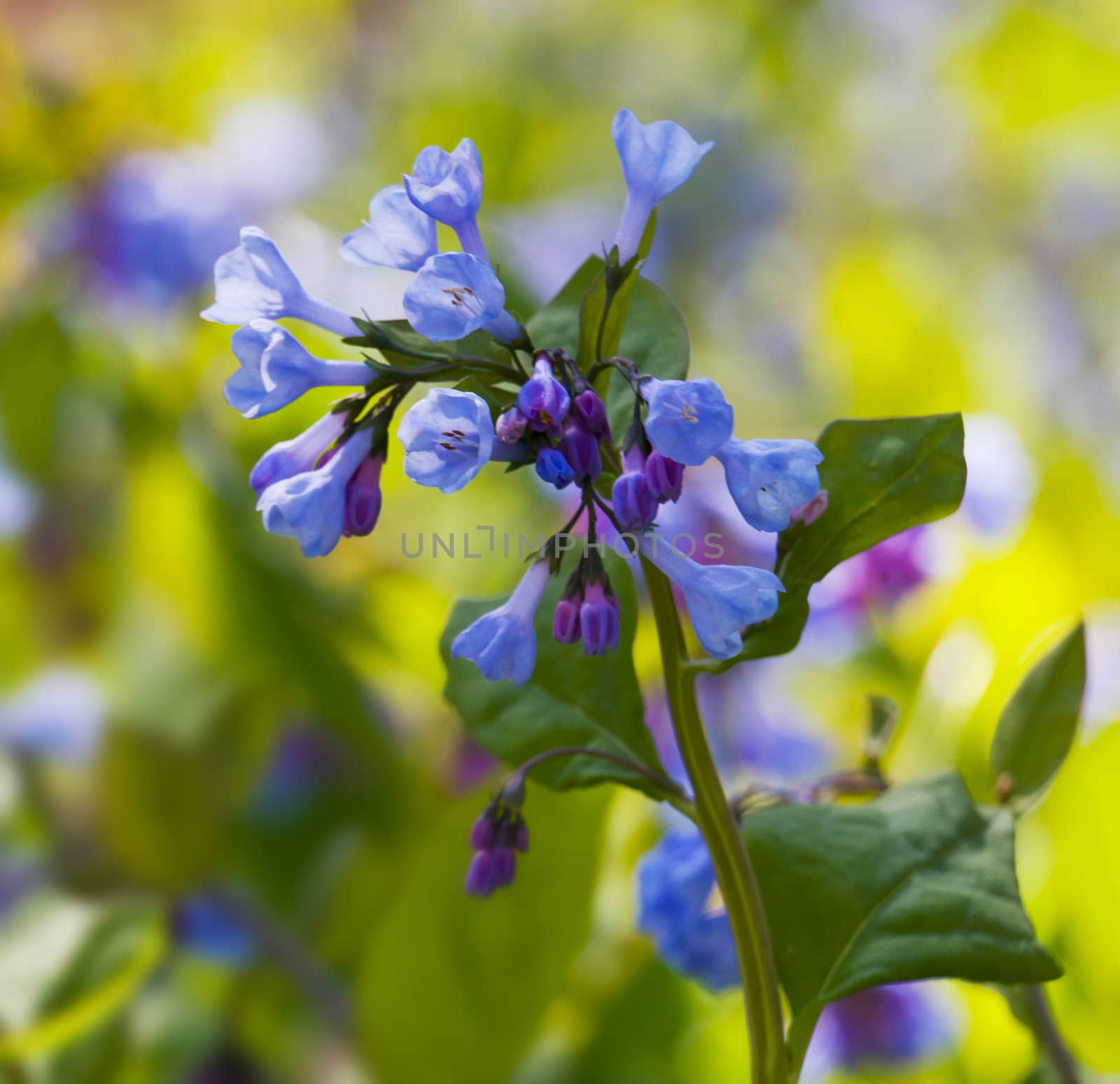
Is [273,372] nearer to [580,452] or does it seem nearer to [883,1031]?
[580,452]

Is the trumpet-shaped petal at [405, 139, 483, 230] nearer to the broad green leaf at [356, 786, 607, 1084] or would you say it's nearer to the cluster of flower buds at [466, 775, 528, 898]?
the cluster of flower buds at [466, 775, 528, 898]

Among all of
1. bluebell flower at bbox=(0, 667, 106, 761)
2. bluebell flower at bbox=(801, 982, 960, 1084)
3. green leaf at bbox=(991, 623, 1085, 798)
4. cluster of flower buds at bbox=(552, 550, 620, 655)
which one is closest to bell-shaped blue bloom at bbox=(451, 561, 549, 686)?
cluster of flower buds at bbox=(552, 550, 620, 655)

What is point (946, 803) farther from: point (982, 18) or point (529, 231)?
point (982, 18)

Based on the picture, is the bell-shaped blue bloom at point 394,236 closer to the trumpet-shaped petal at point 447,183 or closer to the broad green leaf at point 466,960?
the trumpet-shaped petal at point 447,183

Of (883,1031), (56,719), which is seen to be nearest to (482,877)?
(883,1031)

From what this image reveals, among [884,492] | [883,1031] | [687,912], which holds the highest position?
[884,492]

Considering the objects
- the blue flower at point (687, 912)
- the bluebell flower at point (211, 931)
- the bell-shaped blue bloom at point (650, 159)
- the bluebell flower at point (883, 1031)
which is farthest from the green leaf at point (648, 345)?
the bluebell flower at point (211, 931)

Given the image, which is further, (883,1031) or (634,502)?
(883,1031)
